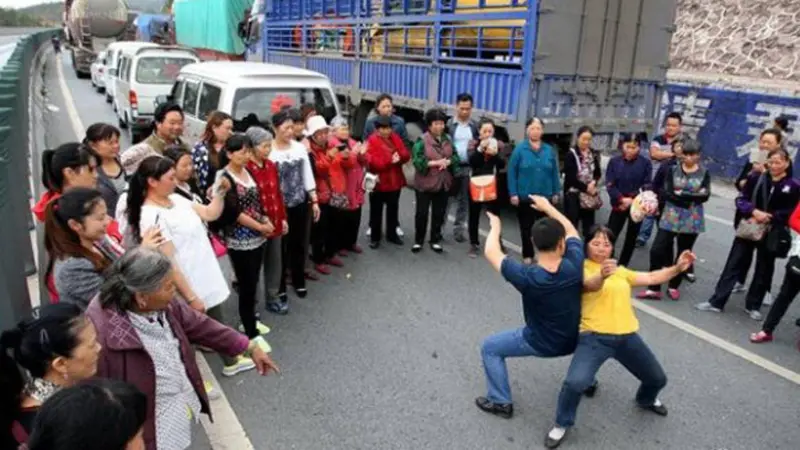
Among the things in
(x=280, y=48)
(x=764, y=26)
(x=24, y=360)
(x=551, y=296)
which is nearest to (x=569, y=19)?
(x=551, y=296)

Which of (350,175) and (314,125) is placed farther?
(350,175)

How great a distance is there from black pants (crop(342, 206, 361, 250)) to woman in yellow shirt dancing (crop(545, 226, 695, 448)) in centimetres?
311

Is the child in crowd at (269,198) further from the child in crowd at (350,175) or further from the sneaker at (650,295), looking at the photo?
the sneaker at (650,295)

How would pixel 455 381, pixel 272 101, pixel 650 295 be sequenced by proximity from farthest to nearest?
1. pixel 272 101
2. pixel 650 295
3. pixel 455 381

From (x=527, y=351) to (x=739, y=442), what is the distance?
1.33 metres

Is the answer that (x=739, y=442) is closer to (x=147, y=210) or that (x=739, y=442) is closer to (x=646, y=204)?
(x=646, y=204)

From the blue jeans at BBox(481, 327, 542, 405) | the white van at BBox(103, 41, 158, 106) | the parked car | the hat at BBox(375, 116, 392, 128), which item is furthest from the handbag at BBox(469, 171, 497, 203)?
the parked car

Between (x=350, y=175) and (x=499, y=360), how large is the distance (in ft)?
9.34

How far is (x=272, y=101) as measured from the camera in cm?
663

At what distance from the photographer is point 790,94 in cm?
985

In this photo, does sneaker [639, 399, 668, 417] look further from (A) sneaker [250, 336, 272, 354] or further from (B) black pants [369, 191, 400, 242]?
(B) black pants [369, 191, 400, 242]

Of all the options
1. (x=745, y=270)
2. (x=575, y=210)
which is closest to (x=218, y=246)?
(x=575, y=210)

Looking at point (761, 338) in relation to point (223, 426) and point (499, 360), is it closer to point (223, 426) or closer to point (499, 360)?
point (499, 360)

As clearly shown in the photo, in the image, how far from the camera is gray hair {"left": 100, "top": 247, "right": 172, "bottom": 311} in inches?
87.0
